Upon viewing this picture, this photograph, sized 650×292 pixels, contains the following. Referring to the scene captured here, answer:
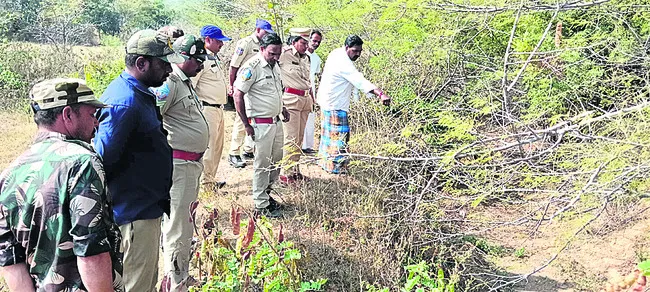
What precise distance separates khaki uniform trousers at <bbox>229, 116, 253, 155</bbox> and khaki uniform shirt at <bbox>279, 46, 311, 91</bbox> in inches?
33.3

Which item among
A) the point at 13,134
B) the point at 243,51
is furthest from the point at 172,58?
the point at 13,134

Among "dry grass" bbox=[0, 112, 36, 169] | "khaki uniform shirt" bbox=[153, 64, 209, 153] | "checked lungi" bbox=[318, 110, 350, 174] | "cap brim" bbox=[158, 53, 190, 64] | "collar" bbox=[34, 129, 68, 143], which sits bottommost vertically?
"dry grass" bbox=[0, 112, 36, 169]

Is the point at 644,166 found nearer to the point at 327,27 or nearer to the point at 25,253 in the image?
the point at 25,253

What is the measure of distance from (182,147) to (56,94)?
1438 mm

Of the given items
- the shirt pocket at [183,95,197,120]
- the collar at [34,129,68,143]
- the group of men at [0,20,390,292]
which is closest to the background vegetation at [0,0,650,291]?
the group of men at [0,20,390,292]

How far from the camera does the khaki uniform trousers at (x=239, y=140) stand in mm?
6008

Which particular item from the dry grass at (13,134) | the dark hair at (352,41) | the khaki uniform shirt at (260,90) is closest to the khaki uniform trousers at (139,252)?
the khaki uniform shirt at (260,90)

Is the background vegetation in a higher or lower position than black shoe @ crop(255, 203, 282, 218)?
higher

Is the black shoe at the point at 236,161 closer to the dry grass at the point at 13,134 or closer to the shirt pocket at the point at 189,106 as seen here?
the dry grass at the point at 13,134

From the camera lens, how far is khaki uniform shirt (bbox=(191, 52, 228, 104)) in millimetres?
4868

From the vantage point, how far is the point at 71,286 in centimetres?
182

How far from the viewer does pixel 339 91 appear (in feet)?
16.7

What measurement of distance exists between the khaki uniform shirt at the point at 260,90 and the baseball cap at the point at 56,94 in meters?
2.51

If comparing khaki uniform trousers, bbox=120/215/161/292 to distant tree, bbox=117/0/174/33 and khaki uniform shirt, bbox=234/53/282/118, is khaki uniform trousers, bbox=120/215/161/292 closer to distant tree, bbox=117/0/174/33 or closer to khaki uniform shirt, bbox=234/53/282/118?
khaki uniform shirt, bbox=234/53/282/118
